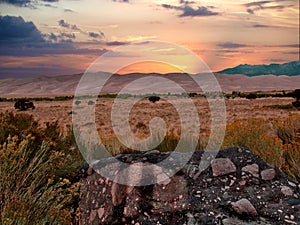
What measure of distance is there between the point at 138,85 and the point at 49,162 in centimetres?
16108

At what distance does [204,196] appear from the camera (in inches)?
227

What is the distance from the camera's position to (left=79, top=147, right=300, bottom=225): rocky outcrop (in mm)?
5469

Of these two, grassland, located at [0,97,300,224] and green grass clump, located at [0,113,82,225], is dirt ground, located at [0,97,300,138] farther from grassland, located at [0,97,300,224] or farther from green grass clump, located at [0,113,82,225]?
green grass clump, located at [0,113,82,225]

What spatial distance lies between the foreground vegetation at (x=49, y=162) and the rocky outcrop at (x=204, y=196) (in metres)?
0.49

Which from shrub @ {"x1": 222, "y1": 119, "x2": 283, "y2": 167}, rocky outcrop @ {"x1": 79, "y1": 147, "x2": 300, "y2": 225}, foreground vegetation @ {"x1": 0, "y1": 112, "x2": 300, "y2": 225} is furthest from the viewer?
shrub @ {"x1": 222, "y1": 119, "x2": 283, "y2": 167}

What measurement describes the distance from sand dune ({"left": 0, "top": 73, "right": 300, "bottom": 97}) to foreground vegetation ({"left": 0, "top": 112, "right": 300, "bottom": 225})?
133043 mm

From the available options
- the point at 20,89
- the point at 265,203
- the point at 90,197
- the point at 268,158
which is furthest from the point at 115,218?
the point at 20,89

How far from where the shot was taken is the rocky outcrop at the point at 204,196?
5.47 metres

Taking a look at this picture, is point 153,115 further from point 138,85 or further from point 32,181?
point 138,85

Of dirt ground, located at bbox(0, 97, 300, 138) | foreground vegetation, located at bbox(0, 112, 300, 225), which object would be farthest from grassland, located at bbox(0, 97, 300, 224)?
dirt ground, located at bbox(0, 97, 300, 138)

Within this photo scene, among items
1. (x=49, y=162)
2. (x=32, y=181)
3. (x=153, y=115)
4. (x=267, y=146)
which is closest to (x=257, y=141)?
(x=267, y=146)

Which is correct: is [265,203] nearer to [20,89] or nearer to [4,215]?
[4,215]

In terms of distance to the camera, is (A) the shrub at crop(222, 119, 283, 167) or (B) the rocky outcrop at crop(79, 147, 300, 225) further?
(A) the shrub at crop(222, 119, 283, 167)

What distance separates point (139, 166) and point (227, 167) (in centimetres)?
134
